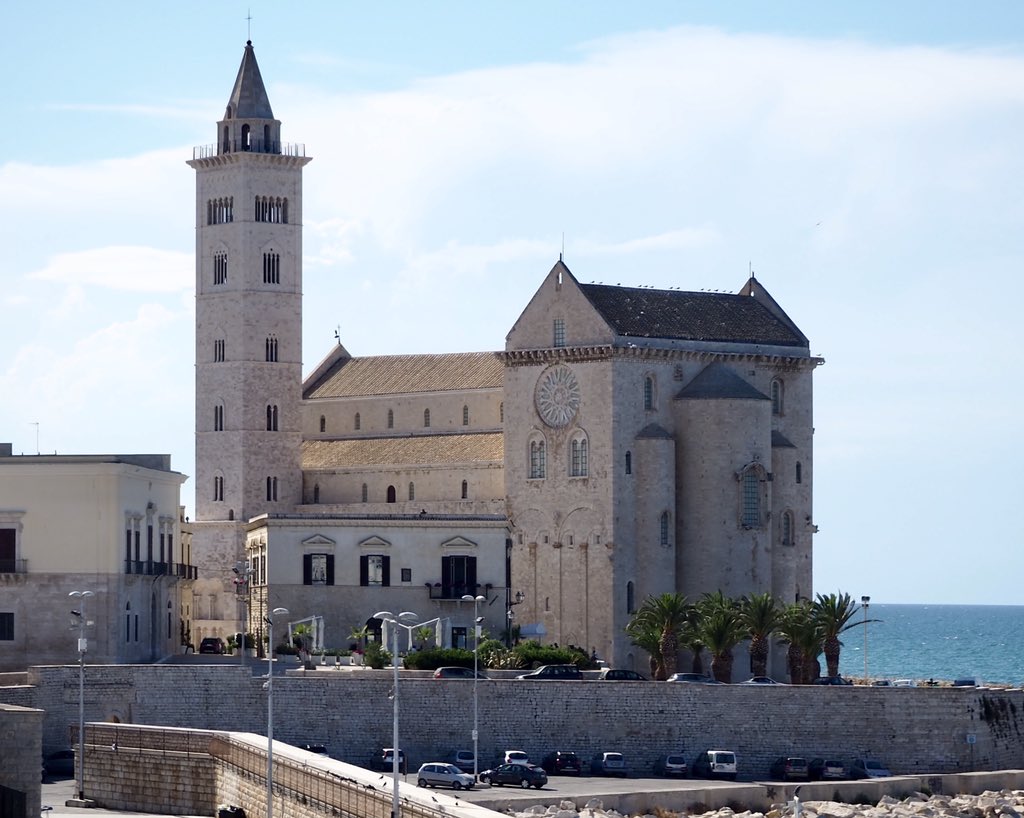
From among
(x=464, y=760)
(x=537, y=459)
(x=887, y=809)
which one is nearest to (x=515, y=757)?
(x=464, y=760)

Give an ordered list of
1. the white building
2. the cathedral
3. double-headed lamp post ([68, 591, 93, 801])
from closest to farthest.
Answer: double-headed lamp post ([68, 591, 93, 801]) → the white building → the cathedral

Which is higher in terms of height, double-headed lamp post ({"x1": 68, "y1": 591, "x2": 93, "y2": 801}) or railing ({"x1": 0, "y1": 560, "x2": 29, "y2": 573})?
railing ({"x1": 0, "y1": 560, "x2": 29, "y2": 573})

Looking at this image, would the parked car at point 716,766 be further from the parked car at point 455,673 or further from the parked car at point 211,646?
the parked car at point 211,646

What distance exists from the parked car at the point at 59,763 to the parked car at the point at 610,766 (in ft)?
50.9

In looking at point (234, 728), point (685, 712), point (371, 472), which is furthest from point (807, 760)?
point (371, 472)

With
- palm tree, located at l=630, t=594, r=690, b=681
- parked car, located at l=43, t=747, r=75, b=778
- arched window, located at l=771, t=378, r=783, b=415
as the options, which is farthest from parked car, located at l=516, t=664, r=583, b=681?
arched window, located at l=771, t=378, r=783, b=415

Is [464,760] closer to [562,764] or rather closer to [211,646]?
[562,764]

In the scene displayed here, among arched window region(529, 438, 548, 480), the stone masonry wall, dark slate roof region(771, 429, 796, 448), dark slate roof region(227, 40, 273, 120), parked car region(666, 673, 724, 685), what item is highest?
dark slate roof region(227, 40, 273, 120)

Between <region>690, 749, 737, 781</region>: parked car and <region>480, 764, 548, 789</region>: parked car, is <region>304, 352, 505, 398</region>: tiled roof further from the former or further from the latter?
<region>480, 764, 548, 789</region>: parked car

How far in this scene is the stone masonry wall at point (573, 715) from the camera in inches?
3049

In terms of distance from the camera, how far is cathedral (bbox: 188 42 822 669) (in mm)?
97875

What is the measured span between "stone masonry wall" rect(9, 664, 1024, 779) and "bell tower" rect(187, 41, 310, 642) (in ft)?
102

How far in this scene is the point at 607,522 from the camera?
98.4 metres

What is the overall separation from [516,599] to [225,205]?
24410 mm
